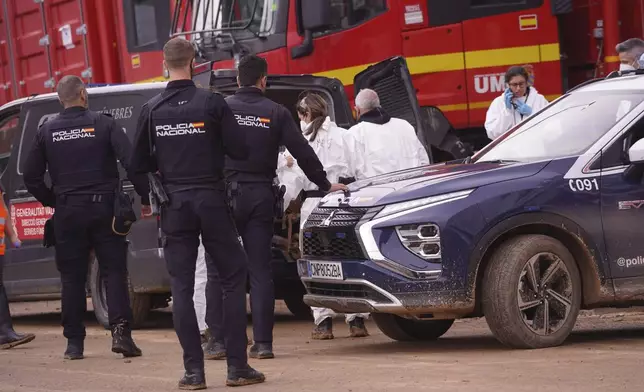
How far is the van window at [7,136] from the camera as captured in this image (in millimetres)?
13266

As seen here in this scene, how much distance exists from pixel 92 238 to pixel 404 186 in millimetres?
2257

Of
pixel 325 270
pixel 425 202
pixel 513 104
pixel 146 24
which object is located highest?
pixel 146 24

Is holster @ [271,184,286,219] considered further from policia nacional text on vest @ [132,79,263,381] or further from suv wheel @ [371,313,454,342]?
policia nacional text on vest @ [132,79,263,381]

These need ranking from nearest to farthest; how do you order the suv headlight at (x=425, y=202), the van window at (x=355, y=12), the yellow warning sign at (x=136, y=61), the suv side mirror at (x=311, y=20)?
the suv headlight at (x=425, y=202) < the suv side mirror at (x=311, y=20) < the van window at (x=355, y=12) < the yellow warning sign at (x=136, y=61)

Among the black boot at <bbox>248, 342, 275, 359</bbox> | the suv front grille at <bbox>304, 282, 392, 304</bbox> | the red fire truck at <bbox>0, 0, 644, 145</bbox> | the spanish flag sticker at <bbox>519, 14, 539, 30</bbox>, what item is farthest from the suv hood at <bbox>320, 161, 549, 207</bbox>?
the spanish flag sticker at <bbox>519, 14, 539, 30</bbox>

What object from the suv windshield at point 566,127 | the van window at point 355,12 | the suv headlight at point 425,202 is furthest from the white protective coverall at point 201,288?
the van window at point 355,12

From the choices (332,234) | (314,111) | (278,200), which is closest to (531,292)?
(332,234)

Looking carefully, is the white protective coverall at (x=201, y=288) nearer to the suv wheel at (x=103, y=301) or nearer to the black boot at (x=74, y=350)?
the black boot at (x=74, y=350)

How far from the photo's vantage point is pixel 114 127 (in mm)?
10336

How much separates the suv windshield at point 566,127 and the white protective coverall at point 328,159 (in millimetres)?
1191

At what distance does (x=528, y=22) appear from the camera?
1409 cm

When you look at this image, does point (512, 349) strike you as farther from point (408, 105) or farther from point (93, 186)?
point (408, 105)

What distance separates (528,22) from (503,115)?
57.6 inches

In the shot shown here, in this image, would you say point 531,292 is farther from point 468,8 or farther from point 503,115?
point 468,8
